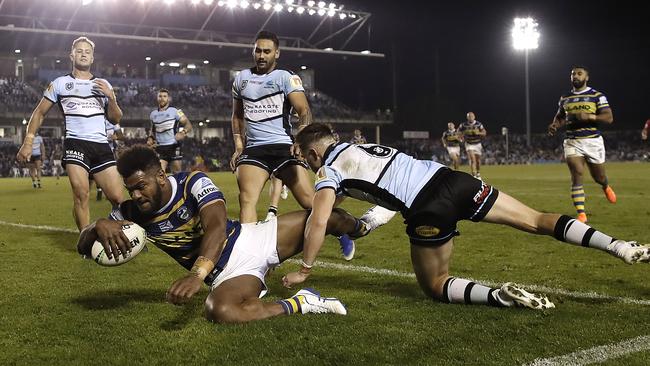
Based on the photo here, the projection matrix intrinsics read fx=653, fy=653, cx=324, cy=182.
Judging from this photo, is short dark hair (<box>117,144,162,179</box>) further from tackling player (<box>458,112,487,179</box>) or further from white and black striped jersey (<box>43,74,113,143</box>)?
tackling player (<box>458,112,487,179</box>)

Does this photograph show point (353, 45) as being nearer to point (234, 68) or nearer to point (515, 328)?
point (234, 68)

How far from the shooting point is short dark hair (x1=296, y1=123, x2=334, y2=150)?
183 inches

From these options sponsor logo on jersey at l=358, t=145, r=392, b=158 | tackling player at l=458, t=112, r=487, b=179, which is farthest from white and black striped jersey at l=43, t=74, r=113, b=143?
tackling player at l=458, t=112, r=487, b=179

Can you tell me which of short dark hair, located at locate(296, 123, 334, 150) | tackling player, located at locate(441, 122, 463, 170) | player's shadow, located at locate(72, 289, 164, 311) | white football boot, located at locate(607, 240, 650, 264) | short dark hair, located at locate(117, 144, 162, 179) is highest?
short dark hair, located at locate(296, 123, 334, 150)

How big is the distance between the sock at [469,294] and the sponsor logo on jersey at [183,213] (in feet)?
5.97

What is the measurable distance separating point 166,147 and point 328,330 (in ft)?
38.5

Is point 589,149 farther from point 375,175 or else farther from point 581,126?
point 375,175

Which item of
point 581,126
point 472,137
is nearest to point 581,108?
point 581,126

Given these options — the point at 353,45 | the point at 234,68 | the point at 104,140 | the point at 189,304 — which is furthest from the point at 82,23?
the point at 189,304

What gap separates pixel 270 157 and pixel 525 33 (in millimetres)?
52131

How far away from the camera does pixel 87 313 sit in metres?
4.53

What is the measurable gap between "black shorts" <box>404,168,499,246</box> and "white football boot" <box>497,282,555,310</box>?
1.81ft

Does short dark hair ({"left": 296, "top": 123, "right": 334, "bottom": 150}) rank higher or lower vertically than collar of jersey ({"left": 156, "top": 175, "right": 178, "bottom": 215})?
higher

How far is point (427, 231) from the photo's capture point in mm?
4438
